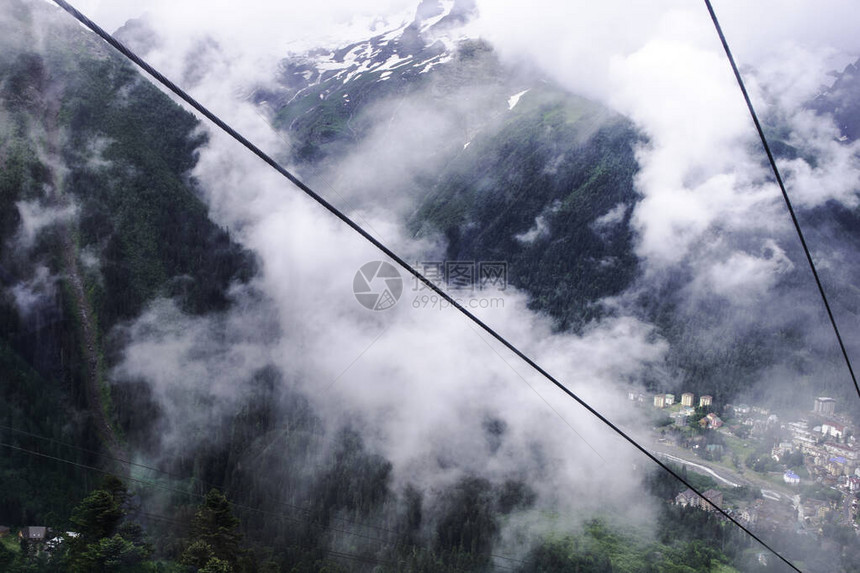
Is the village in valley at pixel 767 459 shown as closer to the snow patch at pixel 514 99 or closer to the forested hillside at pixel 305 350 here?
the forested hillside at pixel 305 350

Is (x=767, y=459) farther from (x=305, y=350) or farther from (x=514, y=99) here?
(x=514, y=99)

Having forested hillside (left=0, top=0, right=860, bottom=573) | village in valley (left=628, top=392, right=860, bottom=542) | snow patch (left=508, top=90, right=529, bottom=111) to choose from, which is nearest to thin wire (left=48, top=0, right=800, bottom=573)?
forested hillside (left=0, top=0, right=860, bottom=573)

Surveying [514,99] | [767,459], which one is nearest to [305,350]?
[767,459]

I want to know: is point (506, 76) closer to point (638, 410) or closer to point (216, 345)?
point (638, 410)

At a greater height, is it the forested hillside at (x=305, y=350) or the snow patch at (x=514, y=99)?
the snow patch at (x=514, y=99)

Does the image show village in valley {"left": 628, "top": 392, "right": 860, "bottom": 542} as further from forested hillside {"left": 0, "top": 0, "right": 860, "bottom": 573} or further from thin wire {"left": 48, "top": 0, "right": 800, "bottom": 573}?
thin wire {"left": 48, "top": 0, "right": 800, "bottom": 573}

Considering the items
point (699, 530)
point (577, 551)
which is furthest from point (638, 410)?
point (577, 551)

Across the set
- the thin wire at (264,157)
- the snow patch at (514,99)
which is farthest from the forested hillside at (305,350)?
Result: the thin wire at (264,157)

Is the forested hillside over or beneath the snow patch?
beneath
